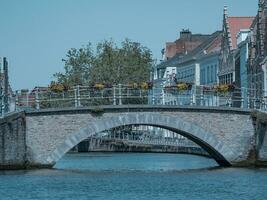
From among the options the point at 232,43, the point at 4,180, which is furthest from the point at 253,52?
the point at 4,180

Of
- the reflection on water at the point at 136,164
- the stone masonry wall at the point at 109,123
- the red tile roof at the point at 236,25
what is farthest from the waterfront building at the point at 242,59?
the stone masonry wall at the point at 109,123

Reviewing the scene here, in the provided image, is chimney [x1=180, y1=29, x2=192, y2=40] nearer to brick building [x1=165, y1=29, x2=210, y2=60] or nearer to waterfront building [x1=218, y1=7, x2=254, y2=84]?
brick building [x1=165, y1=29, x2=210, y2=60]

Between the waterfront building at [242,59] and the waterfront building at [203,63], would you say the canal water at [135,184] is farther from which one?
the waterfront building at [203,63]

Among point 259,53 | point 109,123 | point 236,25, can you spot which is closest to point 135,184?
point 109,123

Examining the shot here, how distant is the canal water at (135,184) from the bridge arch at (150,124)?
772 millimetres

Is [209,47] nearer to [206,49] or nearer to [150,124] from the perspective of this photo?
[206,49]

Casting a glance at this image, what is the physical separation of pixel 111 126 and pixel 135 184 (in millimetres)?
6813

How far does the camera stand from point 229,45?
221 ft

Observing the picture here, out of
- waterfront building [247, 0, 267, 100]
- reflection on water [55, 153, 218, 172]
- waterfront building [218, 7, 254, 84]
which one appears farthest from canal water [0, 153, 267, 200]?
waterfront building [218, 7, 254, 84]

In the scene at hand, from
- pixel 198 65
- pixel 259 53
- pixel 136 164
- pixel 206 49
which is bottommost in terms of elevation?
pixel 136 164

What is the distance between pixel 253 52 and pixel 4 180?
2555 centimetres

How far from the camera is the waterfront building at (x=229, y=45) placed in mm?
67250

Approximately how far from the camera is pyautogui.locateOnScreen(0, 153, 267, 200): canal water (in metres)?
30.8

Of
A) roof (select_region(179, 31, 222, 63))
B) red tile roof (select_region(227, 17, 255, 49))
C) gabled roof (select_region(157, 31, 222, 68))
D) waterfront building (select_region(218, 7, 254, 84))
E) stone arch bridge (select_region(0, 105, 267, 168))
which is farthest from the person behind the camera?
gabled roof (select_region(157, 31, 222, 68))
